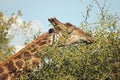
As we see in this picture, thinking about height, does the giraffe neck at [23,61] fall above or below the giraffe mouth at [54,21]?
below

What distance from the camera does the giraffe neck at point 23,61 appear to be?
7586 mm

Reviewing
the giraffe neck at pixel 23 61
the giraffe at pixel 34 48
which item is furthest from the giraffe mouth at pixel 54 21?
the giraffe neck at pixel 23 61

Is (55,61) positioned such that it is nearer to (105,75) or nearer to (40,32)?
(105,75)

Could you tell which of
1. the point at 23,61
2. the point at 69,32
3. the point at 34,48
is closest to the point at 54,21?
the point at 69,32

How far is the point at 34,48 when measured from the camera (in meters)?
8.18

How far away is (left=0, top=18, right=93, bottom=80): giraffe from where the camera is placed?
Answer: 24.9 feet

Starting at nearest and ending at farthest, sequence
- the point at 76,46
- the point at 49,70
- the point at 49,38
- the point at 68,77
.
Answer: the point at 68,77 < the point at 49,70 < the point at 76,46 < the point at 49,38

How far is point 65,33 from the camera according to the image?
7.43m

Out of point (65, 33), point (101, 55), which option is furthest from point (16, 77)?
point (101, 55)

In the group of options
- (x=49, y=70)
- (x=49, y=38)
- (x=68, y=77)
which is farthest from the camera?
(x=49, y=38)

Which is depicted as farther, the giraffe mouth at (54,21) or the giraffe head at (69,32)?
the giraffe mouth at (54,21)

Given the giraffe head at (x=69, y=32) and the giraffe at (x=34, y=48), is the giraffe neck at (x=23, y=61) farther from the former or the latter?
the giraffe head at (x=69, y=32)

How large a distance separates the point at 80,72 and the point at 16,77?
5.49 feet

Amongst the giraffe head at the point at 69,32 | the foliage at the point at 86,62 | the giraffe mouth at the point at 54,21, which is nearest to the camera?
the foliage at the point at 86,62
